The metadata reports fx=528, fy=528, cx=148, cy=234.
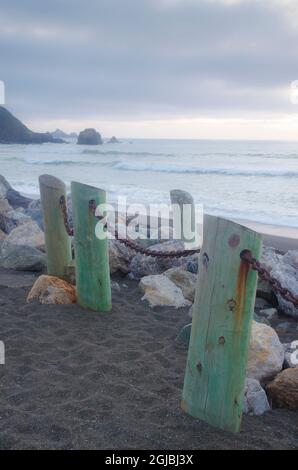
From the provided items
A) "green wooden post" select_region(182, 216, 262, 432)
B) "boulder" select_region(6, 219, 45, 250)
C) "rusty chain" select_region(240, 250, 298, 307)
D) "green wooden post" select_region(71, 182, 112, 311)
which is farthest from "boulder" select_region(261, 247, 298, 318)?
"boulder" select_region(6, 219, 45, 250)

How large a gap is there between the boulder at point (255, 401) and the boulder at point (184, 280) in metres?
2.25

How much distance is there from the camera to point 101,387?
3283 mm

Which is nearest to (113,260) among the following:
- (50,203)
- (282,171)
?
(50,203)

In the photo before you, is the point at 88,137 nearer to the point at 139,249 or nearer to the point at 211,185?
the point at 211,185

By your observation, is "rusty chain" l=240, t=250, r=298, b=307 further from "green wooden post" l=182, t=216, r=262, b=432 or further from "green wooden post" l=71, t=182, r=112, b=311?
"green wooden post" l=71, t=182, r=112, b=311

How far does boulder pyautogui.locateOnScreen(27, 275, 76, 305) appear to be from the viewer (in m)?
4.87

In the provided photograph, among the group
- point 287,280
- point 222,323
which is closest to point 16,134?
point 287,280

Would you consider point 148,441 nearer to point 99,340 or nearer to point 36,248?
point 99,340

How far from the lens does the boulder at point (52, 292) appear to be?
4871 millimetres

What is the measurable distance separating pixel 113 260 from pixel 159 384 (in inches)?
116

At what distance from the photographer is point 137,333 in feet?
14.2

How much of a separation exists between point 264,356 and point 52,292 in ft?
7.28

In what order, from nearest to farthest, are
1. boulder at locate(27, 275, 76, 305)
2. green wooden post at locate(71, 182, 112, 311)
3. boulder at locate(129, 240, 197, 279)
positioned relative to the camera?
green wooden post at locate(71, 182, 112, 311) < boulder at locate(27, 275, 76, 305) < boulder at locate(129, 240, 197, 279)
